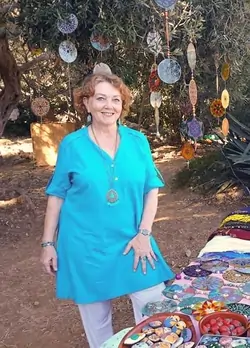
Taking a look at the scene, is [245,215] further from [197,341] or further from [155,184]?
[197,341]

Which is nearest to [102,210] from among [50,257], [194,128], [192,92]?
[50,257]

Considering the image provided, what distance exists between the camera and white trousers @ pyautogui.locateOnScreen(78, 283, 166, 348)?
6.52ft

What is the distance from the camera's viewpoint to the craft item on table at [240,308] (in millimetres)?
1632

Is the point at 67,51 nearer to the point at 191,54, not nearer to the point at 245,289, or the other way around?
the point at 191,54

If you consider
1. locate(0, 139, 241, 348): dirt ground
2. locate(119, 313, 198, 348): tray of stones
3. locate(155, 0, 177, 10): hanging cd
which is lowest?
locate(0, 139, 241, 348): dirt ground

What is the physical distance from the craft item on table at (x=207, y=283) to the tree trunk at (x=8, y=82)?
374 centimetres

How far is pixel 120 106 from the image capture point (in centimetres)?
193

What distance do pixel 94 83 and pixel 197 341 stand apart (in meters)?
0.98

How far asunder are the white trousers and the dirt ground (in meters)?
1.01

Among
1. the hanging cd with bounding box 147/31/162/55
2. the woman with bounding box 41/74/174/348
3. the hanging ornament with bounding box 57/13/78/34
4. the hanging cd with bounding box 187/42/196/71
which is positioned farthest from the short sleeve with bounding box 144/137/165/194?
the hanging cd with bounding box 187/42/196/71

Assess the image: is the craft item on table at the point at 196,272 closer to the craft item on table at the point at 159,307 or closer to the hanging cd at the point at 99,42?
the craft item on table at the point at 159,307

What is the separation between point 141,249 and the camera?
1.95 meters

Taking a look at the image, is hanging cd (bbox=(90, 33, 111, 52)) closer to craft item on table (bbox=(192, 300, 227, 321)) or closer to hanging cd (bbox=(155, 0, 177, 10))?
hanging cd (bbox=(155, 0, 177, 10))

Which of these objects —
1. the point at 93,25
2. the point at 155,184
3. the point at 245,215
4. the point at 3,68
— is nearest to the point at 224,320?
the point at 155,184
